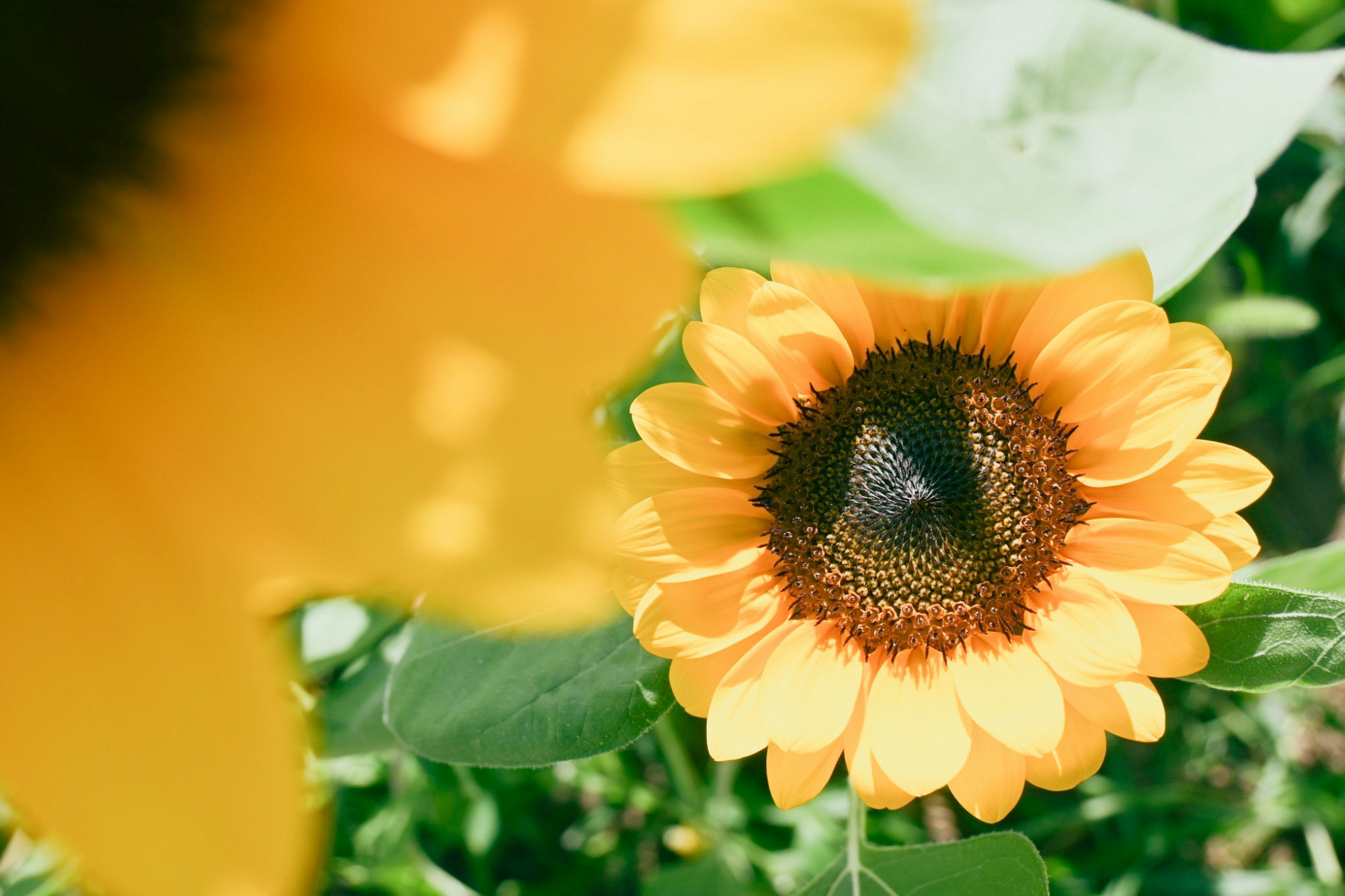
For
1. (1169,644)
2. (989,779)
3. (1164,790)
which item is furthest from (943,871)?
(1164,790)

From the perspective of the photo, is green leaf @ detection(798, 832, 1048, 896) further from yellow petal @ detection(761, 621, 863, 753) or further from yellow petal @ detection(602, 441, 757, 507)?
yellow petal @ detection(602, 441, 757, 507)

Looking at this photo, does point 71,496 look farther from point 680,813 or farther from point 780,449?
point 680,813

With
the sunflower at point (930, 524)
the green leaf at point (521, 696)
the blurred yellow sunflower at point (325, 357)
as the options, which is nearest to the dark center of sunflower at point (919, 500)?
the sunflower at point (930, 524)

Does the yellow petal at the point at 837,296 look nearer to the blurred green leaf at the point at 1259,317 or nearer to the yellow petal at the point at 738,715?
the yellow petal at the point at 738,715

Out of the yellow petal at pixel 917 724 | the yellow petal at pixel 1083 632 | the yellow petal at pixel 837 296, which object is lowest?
the yellow petal at pixel 917 724

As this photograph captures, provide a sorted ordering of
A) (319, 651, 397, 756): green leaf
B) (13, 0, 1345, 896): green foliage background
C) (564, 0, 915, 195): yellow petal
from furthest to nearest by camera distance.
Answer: (13, 0, 1345, 896): green foliage background → (319, 651, 397, 756): green leaf → (564, 0, 915, 195): yellow petal

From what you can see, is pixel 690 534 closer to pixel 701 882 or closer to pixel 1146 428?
pixel 1146 428

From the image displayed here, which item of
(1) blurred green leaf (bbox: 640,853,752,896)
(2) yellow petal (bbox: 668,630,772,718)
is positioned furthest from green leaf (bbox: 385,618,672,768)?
(1) blurred green leaf (bbox: 640,853,752,896)
